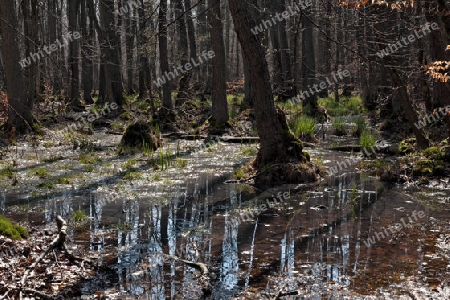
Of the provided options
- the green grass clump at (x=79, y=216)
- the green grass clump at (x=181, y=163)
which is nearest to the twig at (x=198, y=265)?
the green grass clump at (x=79, y=216)

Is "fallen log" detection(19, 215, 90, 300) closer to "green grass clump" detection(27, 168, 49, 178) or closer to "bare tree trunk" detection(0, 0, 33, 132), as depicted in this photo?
"green grass clump" detection(27, 168, 49, 178)

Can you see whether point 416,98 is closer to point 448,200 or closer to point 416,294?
point 448,200

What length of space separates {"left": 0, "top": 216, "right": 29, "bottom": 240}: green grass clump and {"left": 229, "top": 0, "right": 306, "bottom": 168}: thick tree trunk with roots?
540 centimetres

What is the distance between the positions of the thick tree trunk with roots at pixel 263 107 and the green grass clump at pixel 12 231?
17.7 ft

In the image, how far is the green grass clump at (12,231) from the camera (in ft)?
18.9

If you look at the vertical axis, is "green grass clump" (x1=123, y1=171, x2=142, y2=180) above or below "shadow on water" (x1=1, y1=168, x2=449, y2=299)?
above

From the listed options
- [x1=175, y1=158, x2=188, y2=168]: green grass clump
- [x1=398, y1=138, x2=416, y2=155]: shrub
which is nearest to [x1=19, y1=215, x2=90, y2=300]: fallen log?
[x1=175, y1=158, x2=188, y2=168]: green grass clump

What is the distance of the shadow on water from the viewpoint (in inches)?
196

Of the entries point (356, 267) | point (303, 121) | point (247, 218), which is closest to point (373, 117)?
point (303, 121)

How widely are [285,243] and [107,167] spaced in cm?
666

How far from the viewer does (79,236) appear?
21.6 feet

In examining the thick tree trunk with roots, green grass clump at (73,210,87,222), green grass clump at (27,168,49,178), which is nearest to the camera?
green grass clump at (73,210,87,222)

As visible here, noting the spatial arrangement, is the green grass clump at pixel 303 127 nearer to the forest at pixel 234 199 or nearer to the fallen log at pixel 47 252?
the forest at pixel 234 199

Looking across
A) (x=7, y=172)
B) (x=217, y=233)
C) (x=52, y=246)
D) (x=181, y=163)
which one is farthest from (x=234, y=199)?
(x=7, y=172)
